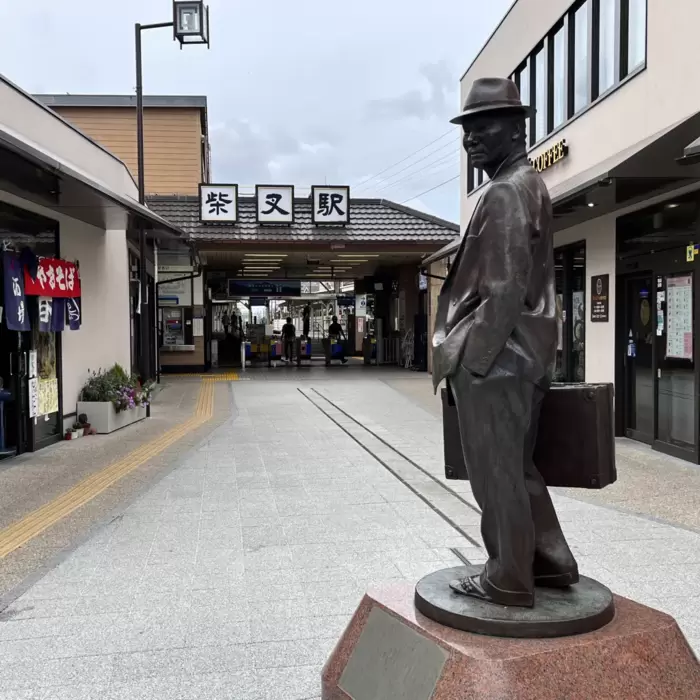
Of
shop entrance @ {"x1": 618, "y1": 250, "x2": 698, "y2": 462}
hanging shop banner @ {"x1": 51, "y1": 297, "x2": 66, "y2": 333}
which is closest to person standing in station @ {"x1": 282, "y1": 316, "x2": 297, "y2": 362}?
hanging shop banner @ {"x1": 51, "y1": 297, "x2": 66, "y2": 333}

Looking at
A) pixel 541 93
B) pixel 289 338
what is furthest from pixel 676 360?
pixel 289 338

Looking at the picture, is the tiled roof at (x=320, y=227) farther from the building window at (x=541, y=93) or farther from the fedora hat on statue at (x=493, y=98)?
the fedora hat on statue at (x=493, y=98)

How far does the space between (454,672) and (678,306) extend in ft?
23.6

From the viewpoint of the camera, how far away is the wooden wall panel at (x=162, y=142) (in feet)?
73.0

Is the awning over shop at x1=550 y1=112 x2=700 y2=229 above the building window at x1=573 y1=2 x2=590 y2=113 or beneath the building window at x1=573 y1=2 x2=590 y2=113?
beneath

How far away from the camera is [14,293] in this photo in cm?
849

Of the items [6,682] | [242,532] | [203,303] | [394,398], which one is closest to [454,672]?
[6,682]

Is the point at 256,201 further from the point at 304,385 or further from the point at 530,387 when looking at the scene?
the point at 530,387

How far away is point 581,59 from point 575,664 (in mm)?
10238

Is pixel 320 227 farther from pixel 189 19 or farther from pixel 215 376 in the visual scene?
pixel 189 19

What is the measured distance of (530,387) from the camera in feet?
8.82

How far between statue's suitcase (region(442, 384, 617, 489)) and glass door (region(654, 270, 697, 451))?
5867mm

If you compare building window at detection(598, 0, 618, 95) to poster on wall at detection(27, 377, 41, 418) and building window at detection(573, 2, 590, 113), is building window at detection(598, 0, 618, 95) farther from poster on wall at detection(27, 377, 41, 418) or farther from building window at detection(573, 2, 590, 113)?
poster on wall at detection(27, 377, 41, 418)

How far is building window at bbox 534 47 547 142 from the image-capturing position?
12.2 metres
